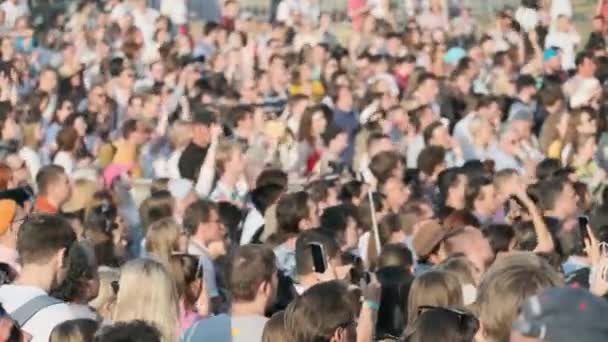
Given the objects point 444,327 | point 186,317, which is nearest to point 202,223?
point 186,317

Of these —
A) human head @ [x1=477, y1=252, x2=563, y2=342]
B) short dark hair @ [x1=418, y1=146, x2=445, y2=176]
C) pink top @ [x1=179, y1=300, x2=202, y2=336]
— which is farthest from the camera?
short dark hair @ [x1=418, y1=146, x2=445, y2=176]

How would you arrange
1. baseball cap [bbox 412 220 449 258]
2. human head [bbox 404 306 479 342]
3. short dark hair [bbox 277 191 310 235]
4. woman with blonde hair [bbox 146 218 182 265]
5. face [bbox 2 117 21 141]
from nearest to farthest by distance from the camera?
human head [bbox 404 306 479 342], woman with blonde hair [bbox 146 218 182 265], baseball cap [bbox 412 220 449 258], short dark hair [bbox 277 191 310 235], face [bbox 2 117 21 141]

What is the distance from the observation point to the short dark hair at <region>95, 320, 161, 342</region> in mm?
5492

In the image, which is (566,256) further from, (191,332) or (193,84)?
(193,84)

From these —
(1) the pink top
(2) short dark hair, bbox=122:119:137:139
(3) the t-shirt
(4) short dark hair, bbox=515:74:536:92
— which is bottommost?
(1) the pink top

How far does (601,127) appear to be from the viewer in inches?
655

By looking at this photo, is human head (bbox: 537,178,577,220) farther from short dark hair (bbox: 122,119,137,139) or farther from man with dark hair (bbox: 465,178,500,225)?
short dark hair (bbox: 122,119,137,139)

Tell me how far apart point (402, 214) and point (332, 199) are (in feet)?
4.26

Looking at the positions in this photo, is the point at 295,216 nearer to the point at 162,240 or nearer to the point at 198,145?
the point at 162,240

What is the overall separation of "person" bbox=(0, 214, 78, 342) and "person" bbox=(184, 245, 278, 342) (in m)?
0.64

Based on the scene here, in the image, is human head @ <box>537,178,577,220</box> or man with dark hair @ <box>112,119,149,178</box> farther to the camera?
man with dark hair @ <box>112,119,149,178</box>

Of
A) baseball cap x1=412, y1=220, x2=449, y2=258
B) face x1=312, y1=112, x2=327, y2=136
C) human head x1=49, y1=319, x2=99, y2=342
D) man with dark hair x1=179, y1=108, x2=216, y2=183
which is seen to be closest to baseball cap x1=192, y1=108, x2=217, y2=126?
man with dark hair x1=179, y1=108, x2=216, y2=183

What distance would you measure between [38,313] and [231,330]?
0.81m

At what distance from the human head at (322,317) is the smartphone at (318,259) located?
Answer: 6.40ft
